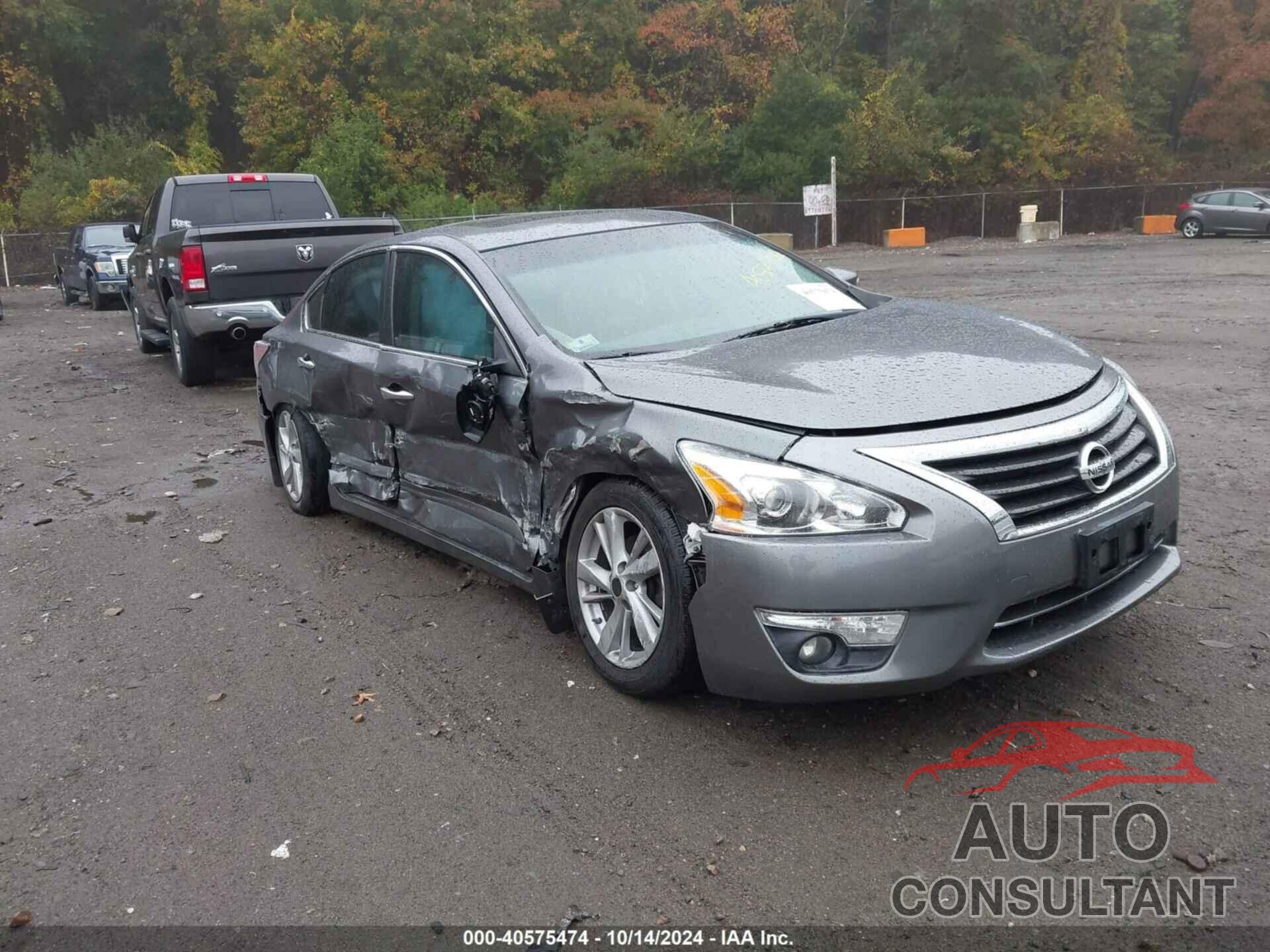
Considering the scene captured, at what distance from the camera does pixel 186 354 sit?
11.3m

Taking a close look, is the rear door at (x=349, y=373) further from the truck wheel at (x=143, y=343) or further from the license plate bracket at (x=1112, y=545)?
the truck wheel at (x=143, y=343)

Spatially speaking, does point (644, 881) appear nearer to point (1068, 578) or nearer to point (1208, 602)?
point (1068, 578)

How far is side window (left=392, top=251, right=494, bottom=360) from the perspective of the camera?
15.7ft

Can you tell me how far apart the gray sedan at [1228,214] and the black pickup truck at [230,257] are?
27.9 metres

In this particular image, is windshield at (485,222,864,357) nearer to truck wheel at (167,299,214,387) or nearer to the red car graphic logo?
the red car graphic logo

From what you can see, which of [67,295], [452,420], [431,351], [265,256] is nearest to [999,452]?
[452,420]

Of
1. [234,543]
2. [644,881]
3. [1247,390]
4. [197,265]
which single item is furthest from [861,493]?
[197,265]

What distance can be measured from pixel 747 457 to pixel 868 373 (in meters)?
0.61

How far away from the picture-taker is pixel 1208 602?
4617 millimetres

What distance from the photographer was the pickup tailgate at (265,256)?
34.7 feet

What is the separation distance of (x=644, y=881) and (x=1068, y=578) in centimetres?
157

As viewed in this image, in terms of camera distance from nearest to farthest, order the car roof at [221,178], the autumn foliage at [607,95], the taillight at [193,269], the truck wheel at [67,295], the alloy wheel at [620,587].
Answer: the alloy wheel at [620,587], the taillight at [193,269], the car roof at [221,178], the truck wheel at [67,295], the autumn foliage at [607,95]

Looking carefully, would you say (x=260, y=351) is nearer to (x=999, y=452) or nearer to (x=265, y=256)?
(x=265, y=256)

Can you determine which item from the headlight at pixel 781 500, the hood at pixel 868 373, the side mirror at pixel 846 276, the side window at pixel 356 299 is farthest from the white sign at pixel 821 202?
the headlight at pixel 781 500
